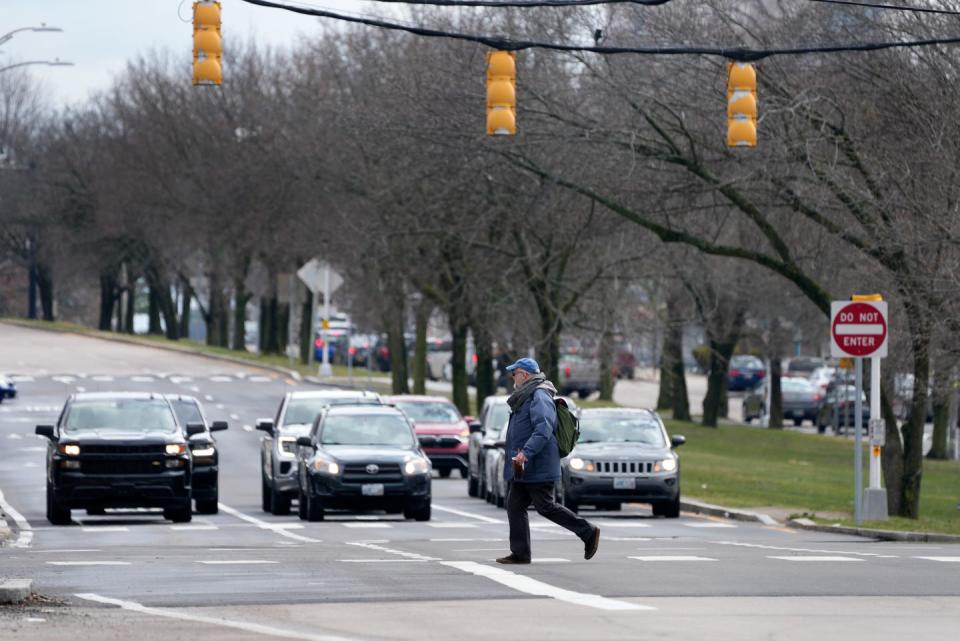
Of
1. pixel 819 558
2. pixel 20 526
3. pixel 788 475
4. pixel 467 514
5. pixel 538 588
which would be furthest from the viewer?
pixel 788 475

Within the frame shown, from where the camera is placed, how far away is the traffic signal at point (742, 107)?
19.2 meters

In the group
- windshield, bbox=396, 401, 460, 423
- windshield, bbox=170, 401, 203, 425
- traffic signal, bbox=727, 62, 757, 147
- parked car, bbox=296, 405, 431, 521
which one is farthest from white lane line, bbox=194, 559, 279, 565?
windshield, bbox=396, 401, 460, 423

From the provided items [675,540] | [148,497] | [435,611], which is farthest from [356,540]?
[435,611]

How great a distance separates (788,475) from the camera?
132 feet

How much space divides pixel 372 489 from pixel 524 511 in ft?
31.6

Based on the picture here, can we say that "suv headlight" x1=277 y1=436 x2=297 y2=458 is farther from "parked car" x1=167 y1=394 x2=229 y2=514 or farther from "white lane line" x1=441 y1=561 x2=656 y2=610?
"white lane line" x1=441 y1=561 x2=656 y2=610

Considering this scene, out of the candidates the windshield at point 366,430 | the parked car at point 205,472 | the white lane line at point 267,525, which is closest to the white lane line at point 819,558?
the white lane line at point 267,525

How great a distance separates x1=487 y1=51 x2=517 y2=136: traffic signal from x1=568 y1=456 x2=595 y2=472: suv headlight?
9171mm

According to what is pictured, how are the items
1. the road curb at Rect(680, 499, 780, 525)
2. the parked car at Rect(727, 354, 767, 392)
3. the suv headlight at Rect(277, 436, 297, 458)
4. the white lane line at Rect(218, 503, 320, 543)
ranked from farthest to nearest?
1. the parked car at Rect(727, 354, 767, 392)
2. the suv headlight at Rect(277, 436, 297, 458)
3. the road curb at Rect(680, 499, 780, 525)
4. the white lane line at Rect(218, 503, 320, 543)

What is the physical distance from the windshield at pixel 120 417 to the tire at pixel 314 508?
210 cm

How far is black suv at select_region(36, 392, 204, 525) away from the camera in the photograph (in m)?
24.6

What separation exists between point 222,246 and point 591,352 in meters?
27.6

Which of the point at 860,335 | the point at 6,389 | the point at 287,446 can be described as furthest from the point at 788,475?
the point at 6,389

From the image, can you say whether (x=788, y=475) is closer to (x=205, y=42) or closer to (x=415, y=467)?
(x=415, y=467)
